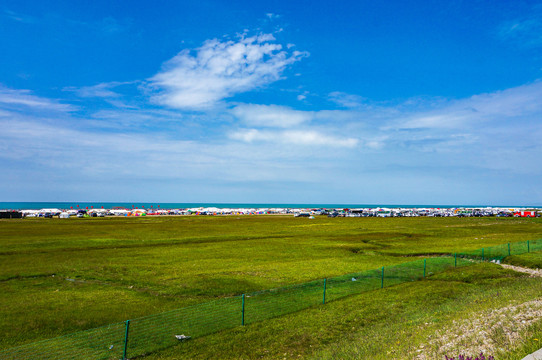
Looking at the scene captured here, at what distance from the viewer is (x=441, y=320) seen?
57.9 feet

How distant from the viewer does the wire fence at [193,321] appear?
53.1ft

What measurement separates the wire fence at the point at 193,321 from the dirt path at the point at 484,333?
1006cm

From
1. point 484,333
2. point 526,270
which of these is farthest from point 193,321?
point 526,270

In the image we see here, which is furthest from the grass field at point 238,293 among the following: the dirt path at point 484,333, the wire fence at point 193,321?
the wire fence at point 193,321

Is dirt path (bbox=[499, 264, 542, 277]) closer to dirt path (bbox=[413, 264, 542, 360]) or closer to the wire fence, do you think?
the wire fence

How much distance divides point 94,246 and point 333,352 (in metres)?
53.9

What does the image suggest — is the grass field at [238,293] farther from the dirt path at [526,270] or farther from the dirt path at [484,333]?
the dirt path at [526,270]

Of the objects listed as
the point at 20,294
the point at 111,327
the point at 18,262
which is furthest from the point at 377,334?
the point at 18,262

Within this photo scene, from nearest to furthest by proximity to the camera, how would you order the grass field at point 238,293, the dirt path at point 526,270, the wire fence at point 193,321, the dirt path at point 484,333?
1. the dirt path at point 484,333
2. the wire fence at point 193,321
3. the grass field at point 238,293
4. the dirt path at point 526,270

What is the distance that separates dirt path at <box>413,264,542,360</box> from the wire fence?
10064 mm

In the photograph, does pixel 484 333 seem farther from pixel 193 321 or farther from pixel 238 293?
pixel 238 293

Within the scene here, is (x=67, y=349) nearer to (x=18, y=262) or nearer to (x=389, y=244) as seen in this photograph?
(x=18, y=262)

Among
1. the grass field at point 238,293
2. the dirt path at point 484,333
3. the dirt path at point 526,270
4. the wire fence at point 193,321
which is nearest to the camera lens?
the dirt path at point 484,333

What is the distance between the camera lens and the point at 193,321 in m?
20.5
